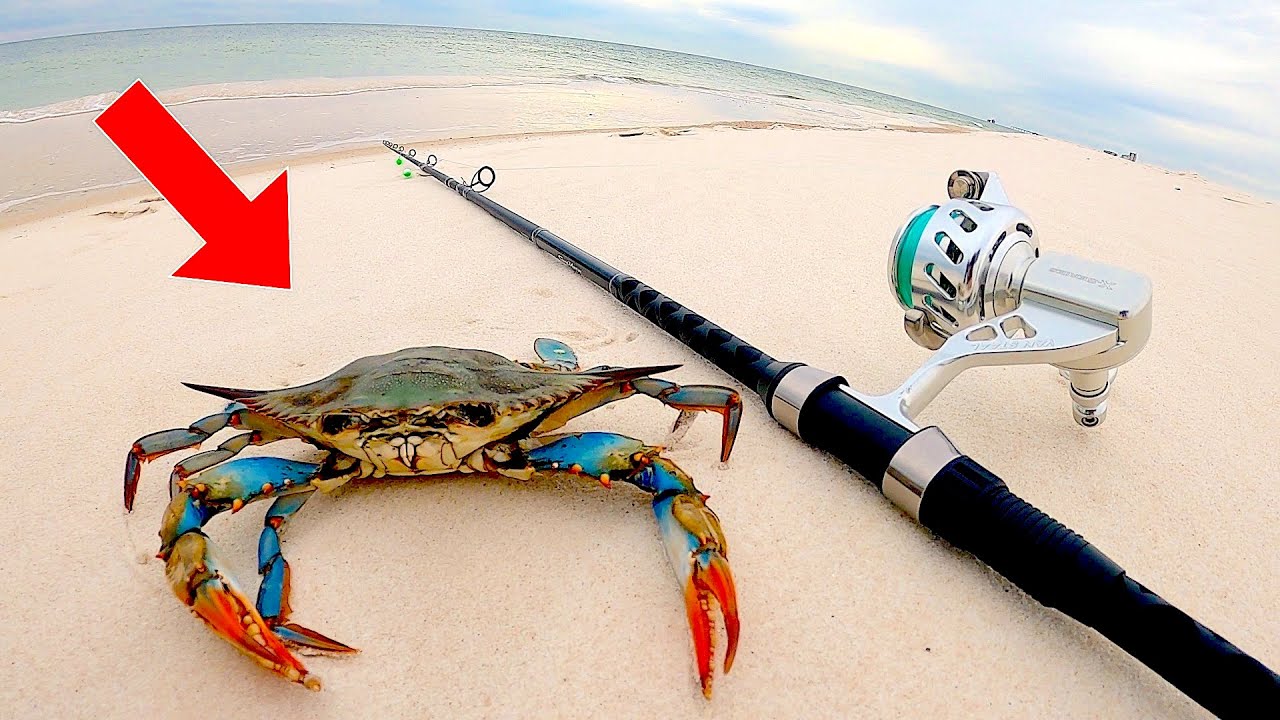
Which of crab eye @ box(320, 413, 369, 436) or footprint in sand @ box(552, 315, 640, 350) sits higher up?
crab eye @ box(320, 413, 369, 436)

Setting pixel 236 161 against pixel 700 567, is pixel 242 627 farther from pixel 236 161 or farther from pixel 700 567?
pixel 236 161

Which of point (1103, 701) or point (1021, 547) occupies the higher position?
point (1021, 547)

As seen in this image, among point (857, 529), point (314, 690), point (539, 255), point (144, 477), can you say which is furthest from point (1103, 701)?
point (539, 255)

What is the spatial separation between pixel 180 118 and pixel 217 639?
34.9 ft

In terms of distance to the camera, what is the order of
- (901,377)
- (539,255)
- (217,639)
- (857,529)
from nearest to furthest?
(217,639)
(857,529)
(901,377)
(539,255)

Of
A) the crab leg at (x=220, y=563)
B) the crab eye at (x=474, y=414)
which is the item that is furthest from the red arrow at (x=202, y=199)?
the crab eye at (x=474, y=414)

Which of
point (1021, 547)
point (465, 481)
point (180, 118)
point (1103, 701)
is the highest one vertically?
point (1021, 547)

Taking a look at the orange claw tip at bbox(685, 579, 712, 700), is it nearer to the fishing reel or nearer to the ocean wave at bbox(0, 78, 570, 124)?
the fishing reel

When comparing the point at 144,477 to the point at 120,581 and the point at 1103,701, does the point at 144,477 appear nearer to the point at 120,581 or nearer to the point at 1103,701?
the point at 120,581

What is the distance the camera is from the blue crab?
1.28m

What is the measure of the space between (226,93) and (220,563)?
13289 mm

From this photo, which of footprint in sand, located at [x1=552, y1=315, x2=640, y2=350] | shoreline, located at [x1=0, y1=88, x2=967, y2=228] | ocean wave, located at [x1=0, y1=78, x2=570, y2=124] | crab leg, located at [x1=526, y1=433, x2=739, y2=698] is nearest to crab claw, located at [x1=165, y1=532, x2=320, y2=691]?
crab leg, located at [x1=526, y1=433, x2=739, y2=698]

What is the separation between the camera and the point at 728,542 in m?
1.60

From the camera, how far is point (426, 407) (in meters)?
1.44
